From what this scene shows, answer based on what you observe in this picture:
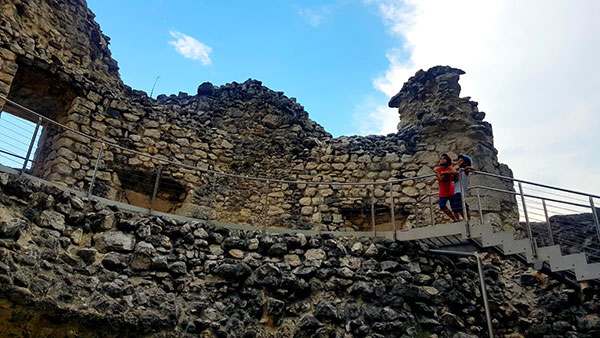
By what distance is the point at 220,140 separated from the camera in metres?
10.1

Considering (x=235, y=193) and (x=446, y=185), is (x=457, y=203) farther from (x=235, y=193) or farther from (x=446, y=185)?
(x=235, y=193)

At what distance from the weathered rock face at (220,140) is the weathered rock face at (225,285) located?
1.47 m

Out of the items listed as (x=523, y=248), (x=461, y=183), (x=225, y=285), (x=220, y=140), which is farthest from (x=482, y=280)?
(x=220, y=140)

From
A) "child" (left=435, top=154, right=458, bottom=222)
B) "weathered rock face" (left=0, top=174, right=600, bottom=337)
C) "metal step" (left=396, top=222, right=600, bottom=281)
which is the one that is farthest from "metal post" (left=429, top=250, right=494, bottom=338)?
"child" (left=435, top=154, right=458, bottom=222)

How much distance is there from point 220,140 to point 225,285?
5244 mm

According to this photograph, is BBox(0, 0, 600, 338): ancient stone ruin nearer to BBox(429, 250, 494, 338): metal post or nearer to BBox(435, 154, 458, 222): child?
BBox(429, 250, 494, 338): metal post

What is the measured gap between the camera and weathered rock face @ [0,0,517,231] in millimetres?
7863

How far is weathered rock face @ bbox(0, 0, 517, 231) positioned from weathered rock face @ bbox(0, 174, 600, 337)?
1.47m

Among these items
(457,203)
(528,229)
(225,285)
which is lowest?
(225,285)

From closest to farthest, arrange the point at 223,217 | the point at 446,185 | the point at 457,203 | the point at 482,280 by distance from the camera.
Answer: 1. the point at 482,280
2. the point at 457,203
3. the point at 446,185
4. the point at 223,217

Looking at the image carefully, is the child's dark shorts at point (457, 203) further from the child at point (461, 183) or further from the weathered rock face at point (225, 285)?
the weathered rock face at point (225, 285)

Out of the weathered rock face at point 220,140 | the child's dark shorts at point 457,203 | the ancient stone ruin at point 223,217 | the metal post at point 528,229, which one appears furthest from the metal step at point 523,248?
the weathered rock face at point 220,140

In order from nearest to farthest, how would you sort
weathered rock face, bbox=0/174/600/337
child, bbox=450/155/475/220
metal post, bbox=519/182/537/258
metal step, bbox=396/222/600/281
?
weathered rock face, bbox=0/174/600/337
metal step, bbox=396/222/600/281
metal post, bbox=519/182/537/258
child, bbox=450/155/475/220

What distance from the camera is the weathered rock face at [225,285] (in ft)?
13.8
